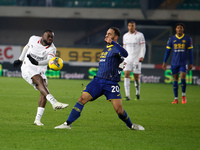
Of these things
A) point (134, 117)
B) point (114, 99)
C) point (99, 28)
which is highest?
point (99, 28)

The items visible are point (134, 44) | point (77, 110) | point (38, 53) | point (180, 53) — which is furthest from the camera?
point (134, 44)

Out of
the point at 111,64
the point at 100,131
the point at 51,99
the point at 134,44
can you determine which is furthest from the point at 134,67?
the point at 51,99

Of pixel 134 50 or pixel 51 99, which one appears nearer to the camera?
pixel 51 99

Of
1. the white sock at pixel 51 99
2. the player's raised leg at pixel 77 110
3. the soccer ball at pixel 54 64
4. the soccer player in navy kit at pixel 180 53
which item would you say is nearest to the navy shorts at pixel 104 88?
the player's raised leg at pixel 77 110

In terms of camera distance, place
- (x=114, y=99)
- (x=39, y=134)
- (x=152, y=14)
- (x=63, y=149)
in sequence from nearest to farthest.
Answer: (x=63, y=149) < (x=39, y=134) < (x=114, y=99) < (x=152, y=14)

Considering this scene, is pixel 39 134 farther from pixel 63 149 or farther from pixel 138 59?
pixel 138 59

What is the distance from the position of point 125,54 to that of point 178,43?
6.05m

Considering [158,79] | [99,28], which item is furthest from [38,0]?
[158,79]

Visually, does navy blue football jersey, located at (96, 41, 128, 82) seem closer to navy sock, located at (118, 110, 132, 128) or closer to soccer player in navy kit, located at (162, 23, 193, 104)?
navy sock, located at (118, 110, 132, 128)

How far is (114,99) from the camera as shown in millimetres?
7043

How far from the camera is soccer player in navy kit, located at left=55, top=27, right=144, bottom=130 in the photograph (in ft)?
22.7

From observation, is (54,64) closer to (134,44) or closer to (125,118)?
(125,118)

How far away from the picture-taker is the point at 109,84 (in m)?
7.07

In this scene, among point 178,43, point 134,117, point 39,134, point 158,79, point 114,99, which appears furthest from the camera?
point 158,79
